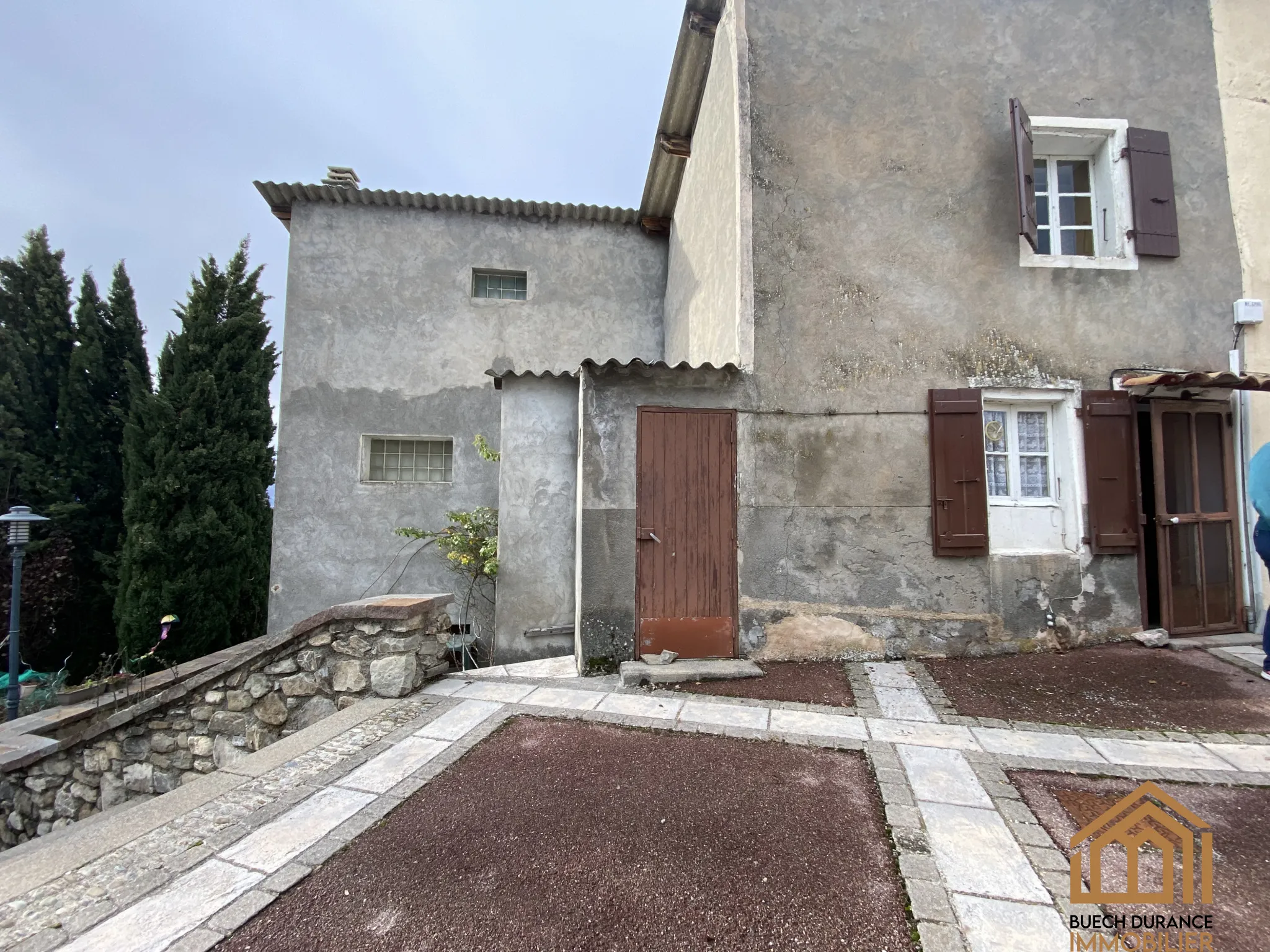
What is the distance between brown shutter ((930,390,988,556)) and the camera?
495 cm

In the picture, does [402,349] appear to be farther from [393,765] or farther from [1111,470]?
[1111,470]

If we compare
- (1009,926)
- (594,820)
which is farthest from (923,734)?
(594,820)

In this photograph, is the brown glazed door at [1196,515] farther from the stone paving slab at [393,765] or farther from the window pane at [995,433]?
the stone paving slab at [393,765]

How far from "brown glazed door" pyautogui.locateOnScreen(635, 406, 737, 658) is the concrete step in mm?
3950

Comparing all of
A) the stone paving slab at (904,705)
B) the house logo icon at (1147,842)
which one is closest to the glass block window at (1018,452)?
the stone paving slab at (904,705)

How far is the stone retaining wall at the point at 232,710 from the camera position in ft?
13.8

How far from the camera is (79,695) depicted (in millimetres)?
6594

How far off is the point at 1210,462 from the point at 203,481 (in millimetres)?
12458

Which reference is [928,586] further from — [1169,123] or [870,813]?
[1169,123]

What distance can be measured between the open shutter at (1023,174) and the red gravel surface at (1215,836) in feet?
14.8

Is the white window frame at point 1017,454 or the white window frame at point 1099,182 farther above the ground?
the white window frame at point 1099,182

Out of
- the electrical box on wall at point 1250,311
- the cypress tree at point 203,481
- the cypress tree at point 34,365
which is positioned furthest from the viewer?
the cypress tree at point 34,365

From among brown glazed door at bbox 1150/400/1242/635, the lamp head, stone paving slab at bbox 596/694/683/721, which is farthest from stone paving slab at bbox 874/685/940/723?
the lamp head

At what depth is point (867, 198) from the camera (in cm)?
527
